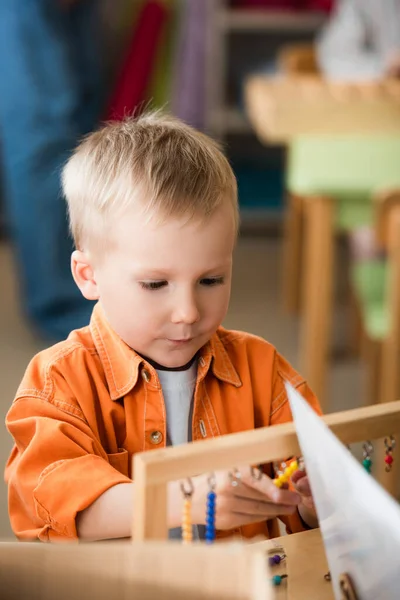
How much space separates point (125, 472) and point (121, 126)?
36 cm

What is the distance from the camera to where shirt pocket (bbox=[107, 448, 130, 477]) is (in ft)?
3.12

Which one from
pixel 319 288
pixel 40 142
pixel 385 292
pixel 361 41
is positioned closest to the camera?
pixel 385 292

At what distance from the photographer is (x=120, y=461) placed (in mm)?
956

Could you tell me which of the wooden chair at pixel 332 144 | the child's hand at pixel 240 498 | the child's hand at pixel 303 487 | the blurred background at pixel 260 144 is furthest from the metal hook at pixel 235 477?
the wooden chair at pixel 332 144

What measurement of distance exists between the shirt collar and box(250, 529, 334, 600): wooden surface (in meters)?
0.21

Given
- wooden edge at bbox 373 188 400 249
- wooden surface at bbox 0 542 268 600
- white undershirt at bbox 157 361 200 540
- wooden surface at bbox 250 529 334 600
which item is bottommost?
wooden surface at bbox 250 529 334 600

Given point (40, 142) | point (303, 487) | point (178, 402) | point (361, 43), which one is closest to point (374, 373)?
point (361, 43)

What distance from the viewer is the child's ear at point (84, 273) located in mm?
1001

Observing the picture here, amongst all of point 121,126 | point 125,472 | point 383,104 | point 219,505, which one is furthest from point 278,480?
point 383,104

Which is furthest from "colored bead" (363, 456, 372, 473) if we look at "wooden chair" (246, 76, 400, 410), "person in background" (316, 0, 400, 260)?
"person in background" (316, 0, 400, 260)

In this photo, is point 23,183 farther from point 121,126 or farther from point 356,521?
point 356,521

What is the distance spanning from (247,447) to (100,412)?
0.91 feet

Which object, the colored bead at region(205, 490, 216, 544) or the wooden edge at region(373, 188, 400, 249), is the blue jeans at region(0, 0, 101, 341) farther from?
the colored bead at region(205, 490, 216, 544)

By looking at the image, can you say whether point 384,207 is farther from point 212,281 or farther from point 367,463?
point 367,463
